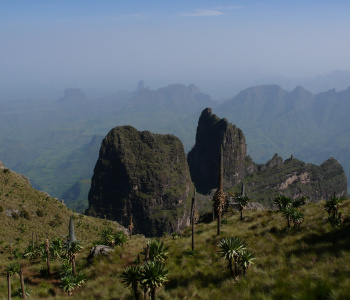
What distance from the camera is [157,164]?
14238 cm

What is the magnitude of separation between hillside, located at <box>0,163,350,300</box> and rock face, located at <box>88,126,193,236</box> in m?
90.7

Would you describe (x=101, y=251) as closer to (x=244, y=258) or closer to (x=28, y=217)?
(x=244, y=258)

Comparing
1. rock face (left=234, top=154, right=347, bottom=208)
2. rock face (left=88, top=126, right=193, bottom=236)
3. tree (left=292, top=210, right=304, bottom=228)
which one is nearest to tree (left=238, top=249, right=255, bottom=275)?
tree (left=292, top=210, right=304, bottom=228)

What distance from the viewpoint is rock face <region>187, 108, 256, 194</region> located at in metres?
170

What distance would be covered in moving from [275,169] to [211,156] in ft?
148

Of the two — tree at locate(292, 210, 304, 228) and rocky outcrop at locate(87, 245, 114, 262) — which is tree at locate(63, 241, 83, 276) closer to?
rocky outcrop at locate(87, 245, 114, 262)

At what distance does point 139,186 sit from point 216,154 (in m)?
60.0

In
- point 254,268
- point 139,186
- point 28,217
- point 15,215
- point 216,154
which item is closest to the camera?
point 254,268

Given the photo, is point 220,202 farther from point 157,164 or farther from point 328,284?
point 157,164

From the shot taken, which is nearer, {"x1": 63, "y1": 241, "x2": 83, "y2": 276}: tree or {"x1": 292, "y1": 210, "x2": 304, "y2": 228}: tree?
{"x1": 63, "y1": 241, "x2": 83, "y2": 276}: tree

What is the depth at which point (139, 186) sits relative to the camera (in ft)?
453

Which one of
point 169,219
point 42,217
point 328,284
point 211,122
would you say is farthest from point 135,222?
point 328,284

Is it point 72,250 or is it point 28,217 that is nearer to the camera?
point 72,250

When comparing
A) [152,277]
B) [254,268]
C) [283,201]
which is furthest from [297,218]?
[152,277]
